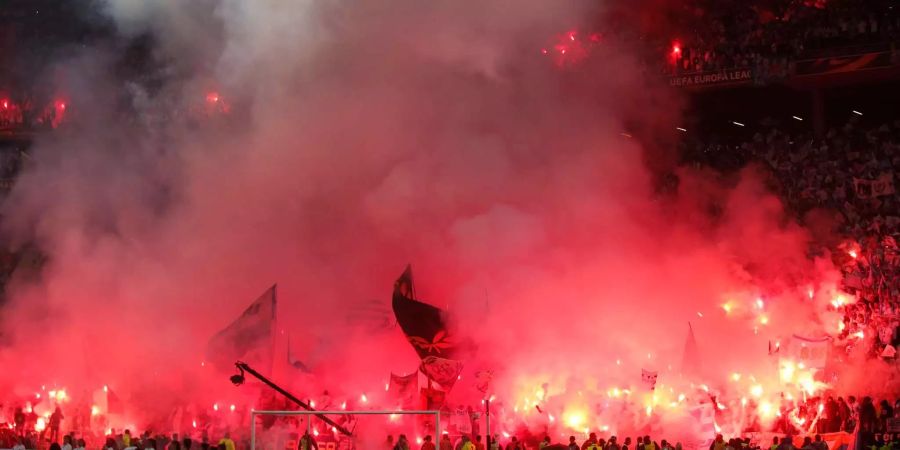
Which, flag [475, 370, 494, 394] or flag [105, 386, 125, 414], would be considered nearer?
flag [475, 370, 494, 394]

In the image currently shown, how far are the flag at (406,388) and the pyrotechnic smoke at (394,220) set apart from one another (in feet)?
2.36

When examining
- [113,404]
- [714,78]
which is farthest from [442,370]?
[714,78]

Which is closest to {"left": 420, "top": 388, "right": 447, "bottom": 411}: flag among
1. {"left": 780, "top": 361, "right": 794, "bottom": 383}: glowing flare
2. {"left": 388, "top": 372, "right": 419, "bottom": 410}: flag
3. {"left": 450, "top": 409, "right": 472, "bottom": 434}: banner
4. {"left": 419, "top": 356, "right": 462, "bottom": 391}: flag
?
{"left": 419, "top": 356, "right": 462, "bottom": 391}: flag

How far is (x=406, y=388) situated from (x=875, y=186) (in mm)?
8040

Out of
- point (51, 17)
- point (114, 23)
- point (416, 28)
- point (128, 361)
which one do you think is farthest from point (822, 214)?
point (51, 17)

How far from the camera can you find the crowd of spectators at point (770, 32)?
18.8m

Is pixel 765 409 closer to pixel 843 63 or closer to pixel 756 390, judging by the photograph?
pixel 756 390

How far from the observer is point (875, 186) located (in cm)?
1683

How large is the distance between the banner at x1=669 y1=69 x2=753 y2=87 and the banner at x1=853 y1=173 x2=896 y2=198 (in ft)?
10.7

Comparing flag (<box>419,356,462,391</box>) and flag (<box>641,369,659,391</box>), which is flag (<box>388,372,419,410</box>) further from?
flag (<box>641,369,659,391</box>)

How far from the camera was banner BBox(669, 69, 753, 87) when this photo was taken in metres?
19.4

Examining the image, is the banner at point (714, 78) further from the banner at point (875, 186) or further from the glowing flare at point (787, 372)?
the glowing flare at point (787, 372)

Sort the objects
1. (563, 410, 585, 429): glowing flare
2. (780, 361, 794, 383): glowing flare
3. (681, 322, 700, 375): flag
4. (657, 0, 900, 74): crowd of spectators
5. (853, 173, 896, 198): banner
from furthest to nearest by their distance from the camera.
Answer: (657, 0, 900, 74): crowd of spectators
(853, 173, 896, 198): banner
(681, 322, 700, 375): flag
(780, 361, 794, 383): glowing flare
(563, 410, 585, 429): glowing flare

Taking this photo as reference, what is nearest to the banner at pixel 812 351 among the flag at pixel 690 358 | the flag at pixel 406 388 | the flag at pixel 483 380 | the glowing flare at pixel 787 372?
the glowing flare at pixel 787 372
